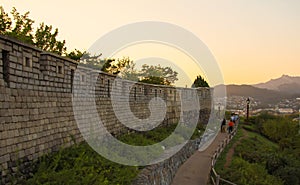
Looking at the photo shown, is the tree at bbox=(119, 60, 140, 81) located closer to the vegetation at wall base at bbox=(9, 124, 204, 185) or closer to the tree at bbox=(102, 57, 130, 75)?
the tree at bbox=(102, 57, 130, 75)

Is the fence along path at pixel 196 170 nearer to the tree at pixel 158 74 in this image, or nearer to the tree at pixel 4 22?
the tree at pixel 4 22

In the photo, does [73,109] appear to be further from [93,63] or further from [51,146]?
[93,63]

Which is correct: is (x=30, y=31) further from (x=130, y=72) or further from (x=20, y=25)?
(x=130, y=72)

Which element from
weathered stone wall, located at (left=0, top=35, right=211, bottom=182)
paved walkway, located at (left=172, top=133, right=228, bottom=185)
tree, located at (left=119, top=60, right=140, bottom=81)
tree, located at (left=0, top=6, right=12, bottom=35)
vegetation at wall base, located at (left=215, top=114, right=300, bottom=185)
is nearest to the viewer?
weathered stone wall, located at (left=0, top=35, right=211, bottom=182)

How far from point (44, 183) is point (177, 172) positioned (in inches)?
323

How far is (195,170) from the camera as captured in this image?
1366 centimetres

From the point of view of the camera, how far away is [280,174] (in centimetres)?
1675

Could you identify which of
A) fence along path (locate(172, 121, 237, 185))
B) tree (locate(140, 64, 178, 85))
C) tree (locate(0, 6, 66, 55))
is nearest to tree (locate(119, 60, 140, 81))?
tree (locate(140, 64, 178, 85))

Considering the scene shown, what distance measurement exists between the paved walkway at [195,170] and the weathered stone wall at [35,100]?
3939 millimetres

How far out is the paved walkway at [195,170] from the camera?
12054mm

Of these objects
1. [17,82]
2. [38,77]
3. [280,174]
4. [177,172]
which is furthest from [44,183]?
[280,174]

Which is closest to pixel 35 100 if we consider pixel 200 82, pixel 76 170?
pixel 76 170

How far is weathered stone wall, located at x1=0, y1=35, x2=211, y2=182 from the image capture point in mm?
6340

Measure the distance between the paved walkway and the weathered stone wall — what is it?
3.94 metres
